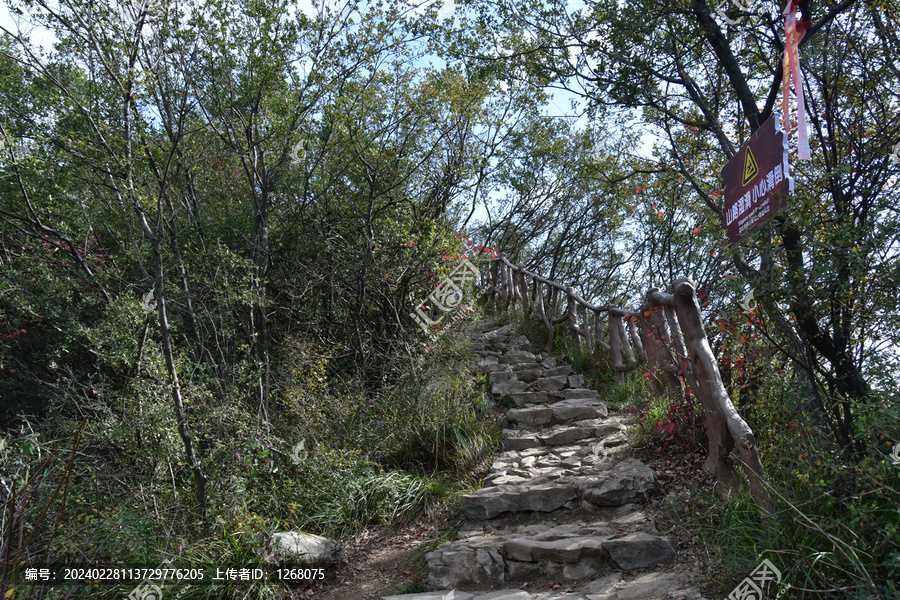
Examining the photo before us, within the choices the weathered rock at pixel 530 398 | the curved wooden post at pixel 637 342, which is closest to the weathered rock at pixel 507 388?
the weathered rock at pixel 530 398

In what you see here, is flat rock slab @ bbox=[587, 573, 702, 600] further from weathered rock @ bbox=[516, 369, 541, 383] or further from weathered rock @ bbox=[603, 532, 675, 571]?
weathered rock @ bbox=[516, 369, 541, 383]

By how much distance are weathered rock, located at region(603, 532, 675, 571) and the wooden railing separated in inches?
22.0

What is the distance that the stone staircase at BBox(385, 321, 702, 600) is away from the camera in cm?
323

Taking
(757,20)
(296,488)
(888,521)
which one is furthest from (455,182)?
(888,521)

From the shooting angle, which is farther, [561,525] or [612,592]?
[561,525]

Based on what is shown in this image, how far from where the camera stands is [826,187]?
3.62m

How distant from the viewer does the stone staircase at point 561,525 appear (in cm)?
323

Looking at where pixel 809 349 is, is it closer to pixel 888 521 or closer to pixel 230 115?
pixel 888 521

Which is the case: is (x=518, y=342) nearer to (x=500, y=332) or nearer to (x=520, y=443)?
(x=500, y=332)

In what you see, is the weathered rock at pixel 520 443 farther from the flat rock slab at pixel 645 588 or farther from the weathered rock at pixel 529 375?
the flat rock slab at pixel 645 588

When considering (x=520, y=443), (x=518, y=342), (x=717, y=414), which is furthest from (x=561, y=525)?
(x=518, y=342)

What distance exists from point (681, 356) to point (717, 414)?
29.3 inches

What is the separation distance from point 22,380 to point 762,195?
8506mm

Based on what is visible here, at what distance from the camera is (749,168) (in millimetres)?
2961
